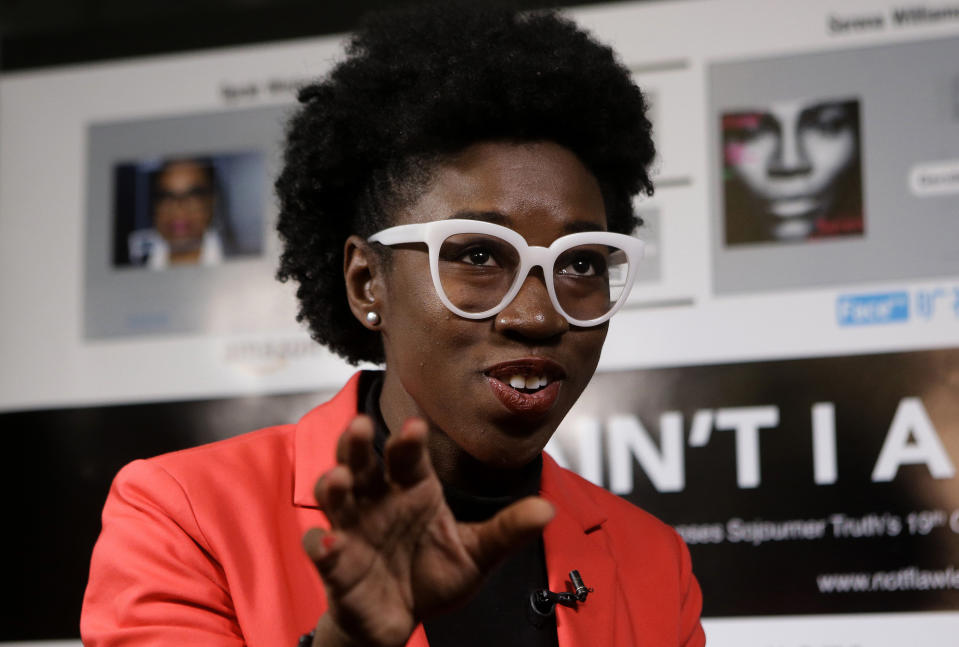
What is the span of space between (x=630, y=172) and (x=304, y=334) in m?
1.44

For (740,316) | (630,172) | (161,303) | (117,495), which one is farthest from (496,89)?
(161,303)

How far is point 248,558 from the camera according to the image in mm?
1930

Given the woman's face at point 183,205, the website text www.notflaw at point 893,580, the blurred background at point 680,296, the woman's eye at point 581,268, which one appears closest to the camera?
the woman's eye at point 581,268

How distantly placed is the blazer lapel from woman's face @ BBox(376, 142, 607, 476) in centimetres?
20

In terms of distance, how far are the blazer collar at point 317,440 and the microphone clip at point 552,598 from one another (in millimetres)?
394

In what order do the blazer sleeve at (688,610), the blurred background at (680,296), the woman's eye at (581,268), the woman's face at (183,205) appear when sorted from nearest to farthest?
the woman's eye at (581,268)
the blazer sleeve at (688,610)
the blurred background at (680,296)
the woman's face at (183,205)

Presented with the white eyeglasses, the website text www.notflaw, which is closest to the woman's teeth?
the white eyeglasses

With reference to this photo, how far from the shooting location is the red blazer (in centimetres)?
182

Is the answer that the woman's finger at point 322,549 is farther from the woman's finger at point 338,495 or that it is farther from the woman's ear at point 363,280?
the woman's ear at point 363,280

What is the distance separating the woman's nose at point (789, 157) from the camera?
327cm

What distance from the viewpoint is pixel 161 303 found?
367cm

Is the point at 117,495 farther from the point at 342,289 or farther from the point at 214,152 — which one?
the point at 214,152

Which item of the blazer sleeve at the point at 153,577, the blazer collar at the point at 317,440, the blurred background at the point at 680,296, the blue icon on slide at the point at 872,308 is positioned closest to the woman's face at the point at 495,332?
the blazer collar at the point at 317,440

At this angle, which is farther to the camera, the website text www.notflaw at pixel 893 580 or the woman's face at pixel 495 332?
the website text www.notflaw at pixel 893 580
